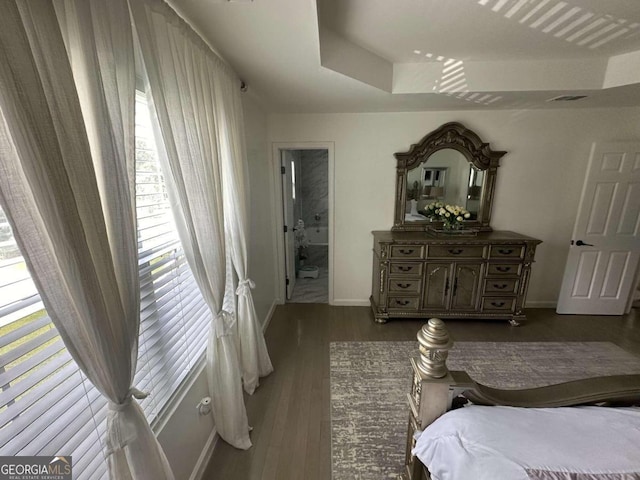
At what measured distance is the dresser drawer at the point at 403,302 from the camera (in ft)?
9.88

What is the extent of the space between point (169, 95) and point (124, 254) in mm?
755

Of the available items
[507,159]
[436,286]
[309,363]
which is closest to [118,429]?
[309,363]

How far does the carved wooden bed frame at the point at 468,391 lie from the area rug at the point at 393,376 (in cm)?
73

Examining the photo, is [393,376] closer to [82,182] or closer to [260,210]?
[260,210]

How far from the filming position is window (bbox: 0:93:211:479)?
680mm

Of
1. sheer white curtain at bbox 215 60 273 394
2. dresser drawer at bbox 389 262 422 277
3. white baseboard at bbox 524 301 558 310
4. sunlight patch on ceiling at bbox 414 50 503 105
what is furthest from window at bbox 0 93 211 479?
white baseboard at bbox 524 301 558 310

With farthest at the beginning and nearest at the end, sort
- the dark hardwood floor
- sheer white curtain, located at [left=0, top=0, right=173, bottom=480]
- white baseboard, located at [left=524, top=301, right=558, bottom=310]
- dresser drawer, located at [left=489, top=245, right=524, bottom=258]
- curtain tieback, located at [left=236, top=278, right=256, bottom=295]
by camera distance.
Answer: white baseboard, located at [left=524, top=301, right=558, bottom=310]
dresser drawer, located at [left=489, top=245, right=524, bottom=258]
curtain tieback, located at [left=236, top=278, right=256, bottom=295]
the dark hardwood floor
sheer white curtain, located at [left=0, top=0, right=173, bottom=480]

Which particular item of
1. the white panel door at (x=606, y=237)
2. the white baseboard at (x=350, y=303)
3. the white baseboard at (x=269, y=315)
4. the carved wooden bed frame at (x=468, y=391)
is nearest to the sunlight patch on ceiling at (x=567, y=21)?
the white panel door at (x=606, y=237)

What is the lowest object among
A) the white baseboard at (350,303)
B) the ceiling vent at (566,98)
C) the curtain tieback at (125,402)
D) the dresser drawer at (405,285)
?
the white baseboard at (350,303)

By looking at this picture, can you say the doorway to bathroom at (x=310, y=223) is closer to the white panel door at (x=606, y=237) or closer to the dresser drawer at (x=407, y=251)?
the dresser drawer at (x=407, y=251)

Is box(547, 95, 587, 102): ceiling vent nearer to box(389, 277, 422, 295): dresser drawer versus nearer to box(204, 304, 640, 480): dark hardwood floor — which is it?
box(389, 277, 422, 295): dresser drawer

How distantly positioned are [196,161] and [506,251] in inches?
123

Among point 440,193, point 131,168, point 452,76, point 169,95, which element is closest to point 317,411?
point 131,168

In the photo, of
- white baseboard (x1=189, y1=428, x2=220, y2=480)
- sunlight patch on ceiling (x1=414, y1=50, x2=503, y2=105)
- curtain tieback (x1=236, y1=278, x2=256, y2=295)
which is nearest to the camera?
white baseboard (x1=189, y1=428, x2=220, y2=480)
